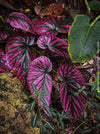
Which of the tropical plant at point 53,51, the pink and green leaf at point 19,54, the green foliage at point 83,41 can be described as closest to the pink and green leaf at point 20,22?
the tropical plant at point 53,51

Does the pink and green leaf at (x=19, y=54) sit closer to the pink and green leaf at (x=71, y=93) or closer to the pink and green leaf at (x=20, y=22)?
the pink and green leaf at (x=20, y=22)

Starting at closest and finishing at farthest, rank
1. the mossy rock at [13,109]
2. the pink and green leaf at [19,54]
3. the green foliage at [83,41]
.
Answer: the mossy rock at [13,109] → the green foliage at [83,41] → the pink and green leaf at [19,54]

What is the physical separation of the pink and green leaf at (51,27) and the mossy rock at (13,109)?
Answer: 562mm

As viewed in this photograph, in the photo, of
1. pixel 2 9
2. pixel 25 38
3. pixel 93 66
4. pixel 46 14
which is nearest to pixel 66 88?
pixel 93 66

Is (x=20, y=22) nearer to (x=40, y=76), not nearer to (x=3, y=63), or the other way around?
(x=3, y=63)

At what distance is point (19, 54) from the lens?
1.14 m

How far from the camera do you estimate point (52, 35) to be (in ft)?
3.87

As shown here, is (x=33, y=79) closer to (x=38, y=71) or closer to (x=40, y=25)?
(x=38, y=71)

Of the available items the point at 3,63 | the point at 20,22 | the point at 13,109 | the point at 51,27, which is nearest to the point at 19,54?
the point at 3,63

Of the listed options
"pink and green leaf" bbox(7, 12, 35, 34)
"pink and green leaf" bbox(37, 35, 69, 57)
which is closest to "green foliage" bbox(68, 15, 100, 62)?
"pink and green leaf" bbox(37, 35, 69, 57)

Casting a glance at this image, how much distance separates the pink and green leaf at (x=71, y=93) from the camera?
37.4 inches

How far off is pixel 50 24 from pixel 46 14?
32 cm

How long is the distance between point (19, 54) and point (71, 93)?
0.58 meters

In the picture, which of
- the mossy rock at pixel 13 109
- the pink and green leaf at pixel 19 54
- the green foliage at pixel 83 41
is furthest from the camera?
the pink and green leaf at pixel 19 54
